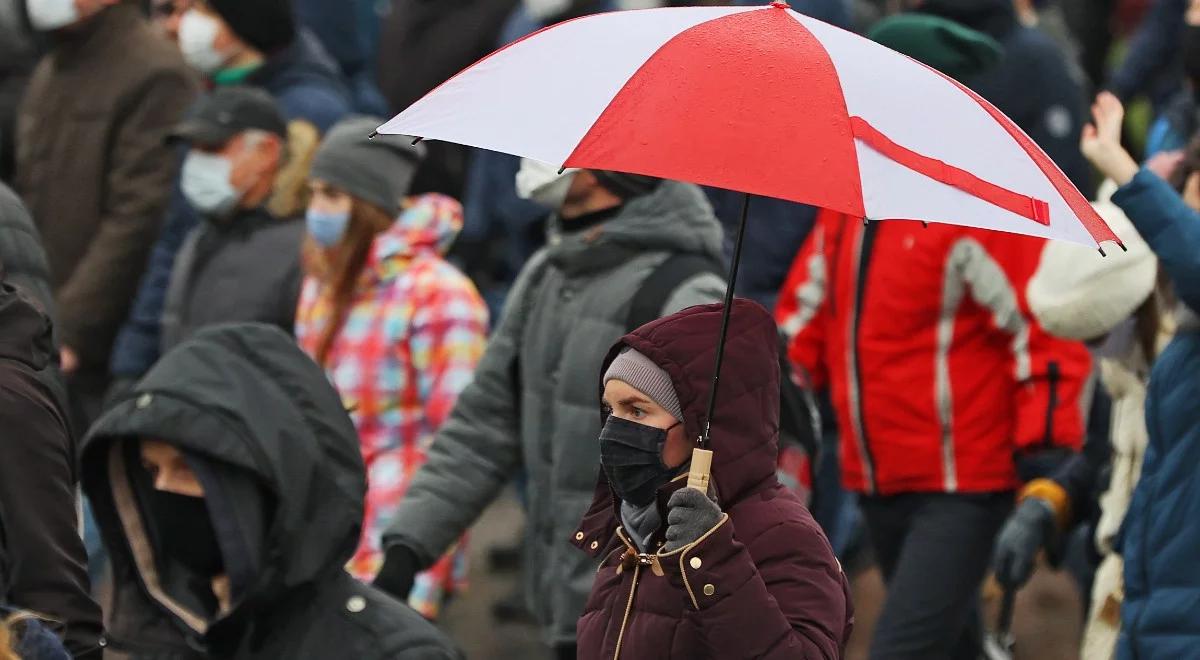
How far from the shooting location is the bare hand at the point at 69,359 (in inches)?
325

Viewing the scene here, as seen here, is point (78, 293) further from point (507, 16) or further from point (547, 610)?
point (547, 610)

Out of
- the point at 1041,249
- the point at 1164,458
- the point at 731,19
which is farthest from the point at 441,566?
the point at 731,19

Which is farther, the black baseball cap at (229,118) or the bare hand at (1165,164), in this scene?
the black baseball cap at (229,118)

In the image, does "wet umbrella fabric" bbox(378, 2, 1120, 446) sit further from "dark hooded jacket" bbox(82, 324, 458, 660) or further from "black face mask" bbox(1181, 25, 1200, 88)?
"black face mask" bbox(1181, 25, 1200, 88)

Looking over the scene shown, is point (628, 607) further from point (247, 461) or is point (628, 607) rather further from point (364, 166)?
point (364, 166)

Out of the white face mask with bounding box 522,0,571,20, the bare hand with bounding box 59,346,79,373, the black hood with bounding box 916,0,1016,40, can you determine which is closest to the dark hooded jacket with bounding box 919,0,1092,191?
the black hood with bounding box 916,0,1016,40

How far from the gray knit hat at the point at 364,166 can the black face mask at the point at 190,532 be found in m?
2.60

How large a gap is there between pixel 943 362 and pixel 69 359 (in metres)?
3.42

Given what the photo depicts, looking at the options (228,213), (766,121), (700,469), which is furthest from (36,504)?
(228,213)

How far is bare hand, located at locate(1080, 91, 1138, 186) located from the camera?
507 cm

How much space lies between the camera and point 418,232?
7.03 metres

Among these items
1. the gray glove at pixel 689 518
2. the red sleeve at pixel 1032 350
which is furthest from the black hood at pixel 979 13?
the gray glove at pixel 689 518

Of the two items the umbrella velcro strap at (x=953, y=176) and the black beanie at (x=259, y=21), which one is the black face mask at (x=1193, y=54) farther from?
the black beanie at (x=259, y=21)

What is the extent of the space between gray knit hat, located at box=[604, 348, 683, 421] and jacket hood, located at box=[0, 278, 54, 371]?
1.27 m
